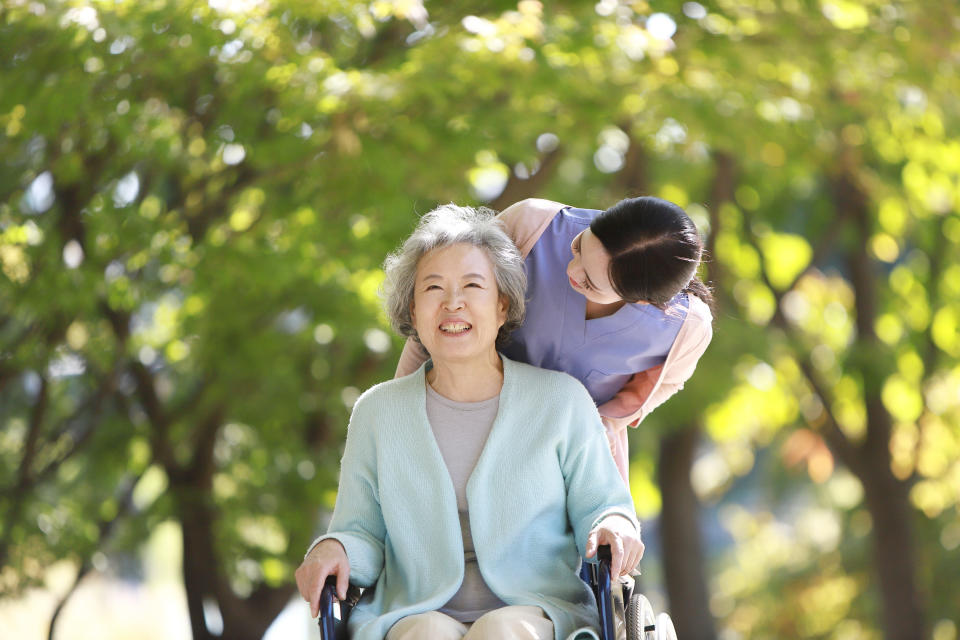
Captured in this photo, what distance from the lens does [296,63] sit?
4.23m

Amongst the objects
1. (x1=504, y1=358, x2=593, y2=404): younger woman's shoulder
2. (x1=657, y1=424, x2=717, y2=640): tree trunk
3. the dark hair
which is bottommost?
(x1=657, y1=424, x2=717, y2=640): tree trunk

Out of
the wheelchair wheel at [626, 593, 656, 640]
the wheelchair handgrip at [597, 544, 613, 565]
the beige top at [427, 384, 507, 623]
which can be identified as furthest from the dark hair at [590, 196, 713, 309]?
the wheelchair wheel at [626, 593, 656, 640]

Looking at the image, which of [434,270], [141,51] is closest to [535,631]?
[434,270]

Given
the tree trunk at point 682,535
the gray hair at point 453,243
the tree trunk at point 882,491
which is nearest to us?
the gray hair at point 453,243

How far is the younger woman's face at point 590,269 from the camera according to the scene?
229cm

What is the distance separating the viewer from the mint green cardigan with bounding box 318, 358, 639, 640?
7.51 feet

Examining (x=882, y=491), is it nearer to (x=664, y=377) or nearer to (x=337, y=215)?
(x=337, y=215)

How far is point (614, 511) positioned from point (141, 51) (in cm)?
280

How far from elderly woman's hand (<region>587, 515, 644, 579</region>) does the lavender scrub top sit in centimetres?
42

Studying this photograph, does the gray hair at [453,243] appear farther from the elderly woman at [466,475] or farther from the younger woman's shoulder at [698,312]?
the younger woman's shoulder at [698,312]

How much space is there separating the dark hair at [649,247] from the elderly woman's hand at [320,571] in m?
0.76

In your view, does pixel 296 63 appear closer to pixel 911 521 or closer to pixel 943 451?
pixel 911 521

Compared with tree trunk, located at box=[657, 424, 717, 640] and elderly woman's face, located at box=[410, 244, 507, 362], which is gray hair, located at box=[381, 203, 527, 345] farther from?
tree trunk, located at box=[657, 424, 717, 640]

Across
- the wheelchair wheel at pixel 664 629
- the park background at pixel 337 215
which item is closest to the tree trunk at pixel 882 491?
the park background at pixel 337 215
